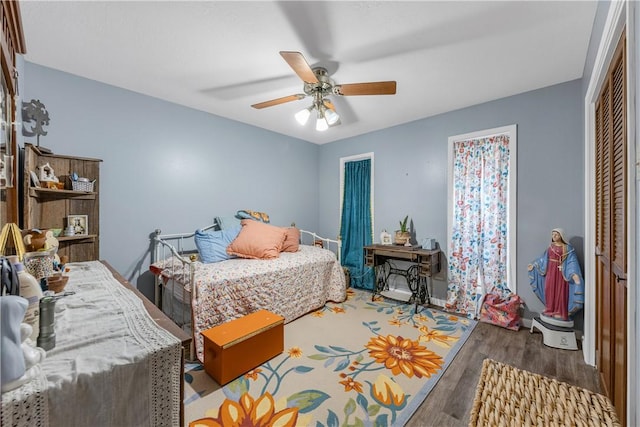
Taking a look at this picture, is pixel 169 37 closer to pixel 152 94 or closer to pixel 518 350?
pixel 152 94

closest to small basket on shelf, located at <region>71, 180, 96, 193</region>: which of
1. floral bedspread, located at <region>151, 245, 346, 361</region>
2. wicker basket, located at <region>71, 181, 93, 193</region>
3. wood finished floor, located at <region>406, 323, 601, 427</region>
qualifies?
wicker basket, located at <region>71, 181, 93, 193</region>

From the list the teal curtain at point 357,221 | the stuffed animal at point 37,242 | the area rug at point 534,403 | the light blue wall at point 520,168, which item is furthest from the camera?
the teal curtain at point 357,221

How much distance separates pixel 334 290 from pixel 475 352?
1.62 meters

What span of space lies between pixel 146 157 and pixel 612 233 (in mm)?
3805

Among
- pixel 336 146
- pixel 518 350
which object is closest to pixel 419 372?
pixel 518 350

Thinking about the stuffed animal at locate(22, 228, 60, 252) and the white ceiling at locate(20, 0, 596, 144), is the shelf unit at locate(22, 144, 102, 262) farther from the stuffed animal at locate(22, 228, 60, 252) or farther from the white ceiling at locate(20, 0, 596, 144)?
the stuffed animal at locate(22, 228, 60, 252)

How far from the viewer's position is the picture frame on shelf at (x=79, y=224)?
7.55ft

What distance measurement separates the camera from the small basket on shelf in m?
2.25

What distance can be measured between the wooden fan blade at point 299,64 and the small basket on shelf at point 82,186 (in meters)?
2.03

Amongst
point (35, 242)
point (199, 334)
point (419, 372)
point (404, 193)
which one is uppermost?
point (404, 193)

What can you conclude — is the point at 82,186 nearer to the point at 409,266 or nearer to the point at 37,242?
the point at 37,242

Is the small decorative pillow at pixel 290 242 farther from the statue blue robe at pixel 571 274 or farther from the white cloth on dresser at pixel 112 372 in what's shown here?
the statue blue robe at pixel 571 274

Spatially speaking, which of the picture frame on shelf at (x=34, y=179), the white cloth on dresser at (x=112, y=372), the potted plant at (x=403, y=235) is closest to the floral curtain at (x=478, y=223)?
the potted plant at (x=403, y=235)

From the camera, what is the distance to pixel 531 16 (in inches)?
65.9
